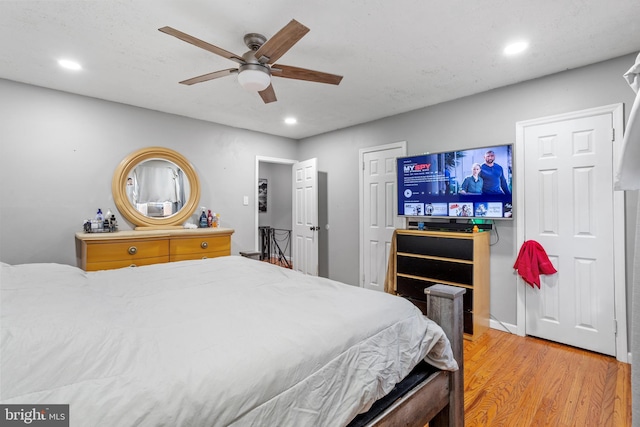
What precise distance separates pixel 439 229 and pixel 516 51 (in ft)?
5.67

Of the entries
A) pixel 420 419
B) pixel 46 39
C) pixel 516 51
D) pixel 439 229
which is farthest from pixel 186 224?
pixel 516 51

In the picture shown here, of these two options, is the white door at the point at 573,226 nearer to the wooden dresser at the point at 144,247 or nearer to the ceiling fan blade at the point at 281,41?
the ceiling fan blade at the point at 281,41

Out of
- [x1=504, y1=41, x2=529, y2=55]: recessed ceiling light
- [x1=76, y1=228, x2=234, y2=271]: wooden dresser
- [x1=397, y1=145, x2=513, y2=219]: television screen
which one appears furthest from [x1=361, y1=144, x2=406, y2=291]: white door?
[x1=76, y1=228, x2=234, y2=271]: wooden dresser

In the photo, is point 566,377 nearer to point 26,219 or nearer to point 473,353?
point 473,353

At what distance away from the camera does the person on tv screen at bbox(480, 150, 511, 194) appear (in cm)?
291

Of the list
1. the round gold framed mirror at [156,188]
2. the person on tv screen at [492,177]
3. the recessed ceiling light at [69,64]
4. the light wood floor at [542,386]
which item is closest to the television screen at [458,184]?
the person on tv screen at [492,177]

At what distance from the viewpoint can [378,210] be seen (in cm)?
412

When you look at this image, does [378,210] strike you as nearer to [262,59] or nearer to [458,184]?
[458,184]

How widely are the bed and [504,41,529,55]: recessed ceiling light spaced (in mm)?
2031

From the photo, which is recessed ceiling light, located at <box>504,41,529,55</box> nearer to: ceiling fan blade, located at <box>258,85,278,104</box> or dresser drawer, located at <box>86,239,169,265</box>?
ceiling fan blade, located at <box>258,85,278,104</box>

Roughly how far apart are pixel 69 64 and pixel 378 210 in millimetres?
3531

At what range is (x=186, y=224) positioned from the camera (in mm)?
3811

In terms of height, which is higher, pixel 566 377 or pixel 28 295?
pixel 28 295

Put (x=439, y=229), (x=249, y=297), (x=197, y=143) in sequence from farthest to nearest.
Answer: (x=197, y=143)
(x=439, y=229)
(x=249, y=297)
